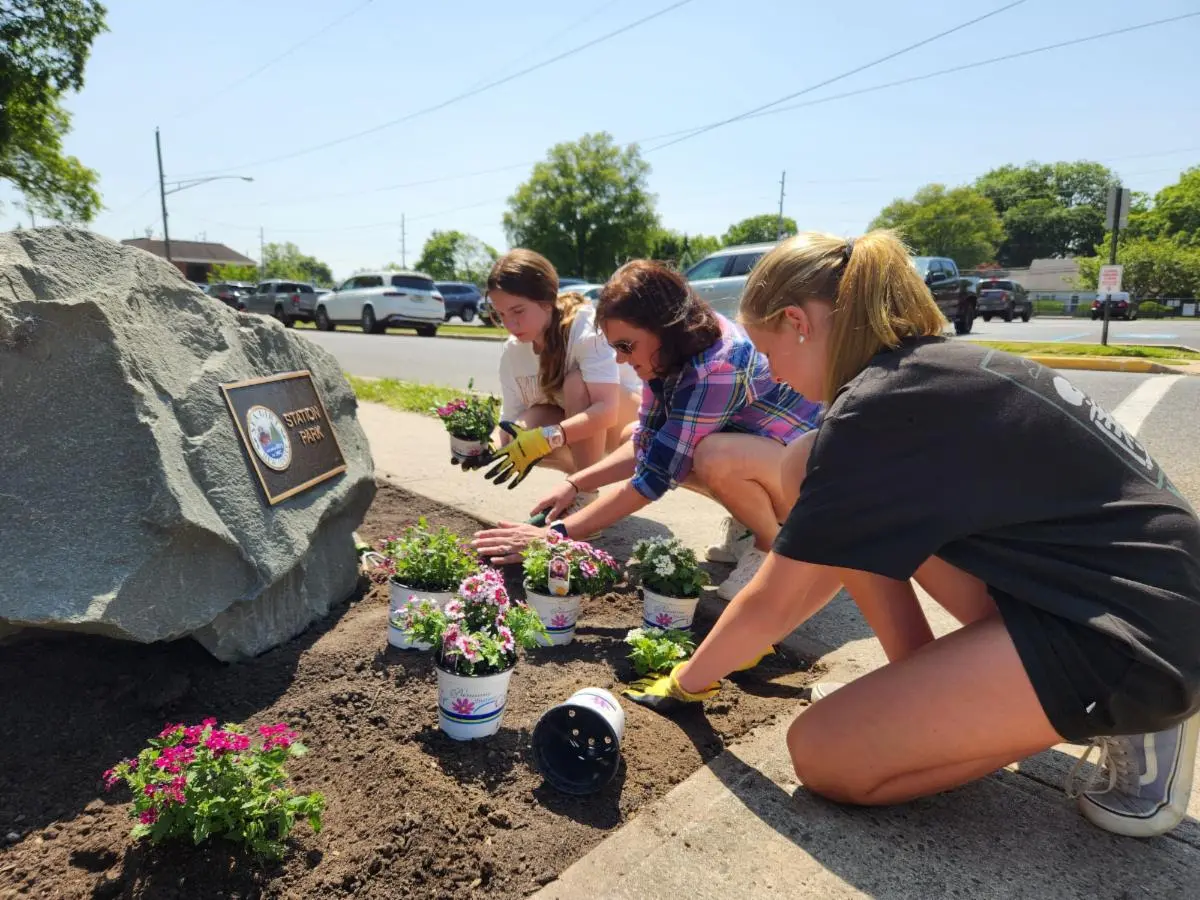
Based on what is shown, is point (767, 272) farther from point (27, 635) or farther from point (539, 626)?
point (27, 635)

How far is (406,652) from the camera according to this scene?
8.13ft

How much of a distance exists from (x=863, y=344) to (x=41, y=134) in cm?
2425

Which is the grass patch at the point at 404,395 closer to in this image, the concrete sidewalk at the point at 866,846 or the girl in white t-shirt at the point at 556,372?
the girl in white t-shirt at the point at 556,372

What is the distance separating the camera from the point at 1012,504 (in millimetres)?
1499

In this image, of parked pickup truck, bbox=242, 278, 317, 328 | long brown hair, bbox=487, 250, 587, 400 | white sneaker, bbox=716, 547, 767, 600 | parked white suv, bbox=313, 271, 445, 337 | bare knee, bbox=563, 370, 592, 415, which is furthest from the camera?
parked pickup truck, bbox=242, 278, 317, 328

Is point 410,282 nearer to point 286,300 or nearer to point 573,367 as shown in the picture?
point 286,300

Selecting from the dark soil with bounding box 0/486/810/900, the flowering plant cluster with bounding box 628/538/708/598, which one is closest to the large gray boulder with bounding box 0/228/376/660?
the dark soil with bounding box 0/486/810/900

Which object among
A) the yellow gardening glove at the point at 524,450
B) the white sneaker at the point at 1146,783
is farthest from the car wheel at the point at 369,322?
the white sneaker at the point at 1146,783

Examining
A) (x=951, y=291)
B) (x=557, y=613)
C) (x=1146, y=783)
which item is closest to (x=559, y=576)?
(x=557, y=613)

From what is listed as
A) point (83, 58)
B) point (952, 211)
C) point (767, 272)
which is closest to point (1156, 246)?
point (952, 211)

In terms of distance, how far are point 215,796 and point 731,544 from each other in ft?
7.96

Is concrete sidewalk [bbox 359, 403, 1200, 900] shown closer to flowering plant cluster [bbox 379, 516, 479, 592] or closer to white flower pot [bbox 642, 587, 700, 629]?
white flower pot [bbox 642, 587, 700, 629]

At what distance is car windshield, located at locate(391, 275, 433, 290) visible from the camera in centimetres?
2159

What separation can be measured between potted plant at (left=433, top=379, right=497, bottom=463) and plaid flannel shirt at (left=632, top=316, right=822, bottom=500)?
1.05 meters
